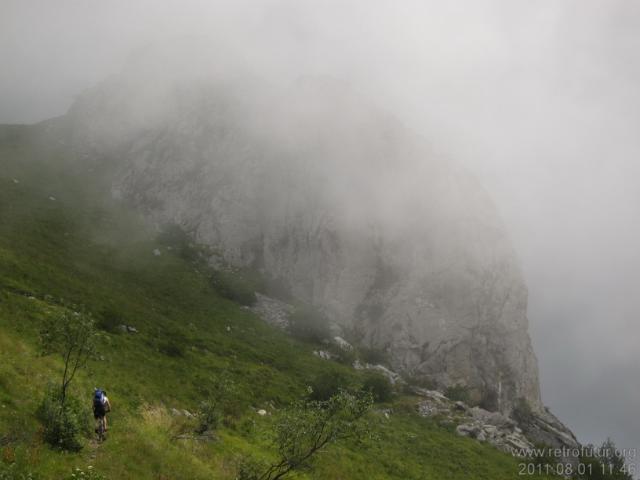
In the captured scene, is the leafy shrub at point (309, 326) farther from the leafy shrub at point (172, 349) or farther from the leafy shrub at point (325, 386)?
the leafy shrub at point (172, 349)

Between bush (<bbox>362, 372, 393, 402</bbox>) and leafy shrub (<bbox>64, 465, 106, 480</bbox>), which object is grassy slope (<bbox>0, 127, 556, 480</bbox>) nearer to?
leafy shrub (<bbox>64, 465, 106, 480</bbox>)

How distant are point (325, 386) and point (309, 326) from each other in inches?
1216

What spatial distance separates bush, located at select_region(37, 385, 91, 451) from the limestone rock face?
7544 cm

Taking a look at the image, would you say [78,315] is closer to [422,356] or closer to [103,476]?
[103,476]

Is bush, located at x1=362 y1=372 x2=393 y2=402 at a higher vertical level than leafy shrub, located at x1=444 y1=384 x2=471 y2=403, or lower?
lower

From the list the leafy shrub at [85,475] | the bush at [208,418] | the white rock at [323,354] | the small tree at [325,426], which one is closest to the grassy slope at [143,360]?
the leafy shrub at [85,475]

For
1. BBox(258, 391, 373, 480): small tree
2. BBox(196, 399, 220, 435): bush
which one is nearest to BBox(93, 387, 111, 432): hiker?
BBox(196, 399, 220, 435): bush

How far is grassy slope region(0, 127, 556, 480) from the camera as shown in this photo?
21078 mm

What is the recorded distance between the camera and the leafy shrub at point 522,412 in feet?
280

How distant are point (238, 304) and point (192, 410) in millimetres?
50086

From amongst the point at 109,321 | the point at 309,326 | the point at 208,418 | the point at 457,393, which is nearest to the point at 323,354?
the point at 309,326

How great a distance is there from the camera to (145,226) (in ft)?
338

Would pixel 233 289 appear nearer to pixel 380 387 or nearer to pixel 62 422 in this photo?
pixel 380 387

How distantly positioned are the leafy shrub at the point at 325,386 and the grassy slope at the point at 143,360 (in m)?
2.36
